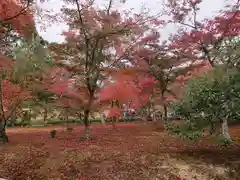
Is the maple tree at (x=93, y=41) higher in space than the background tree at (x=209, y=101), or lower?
higher

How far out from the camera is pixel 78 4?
13102 millimetres

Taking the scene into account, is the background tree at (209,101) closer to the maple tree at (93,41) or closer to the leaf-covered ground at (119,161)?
the leaf-covered ground at (119,161)

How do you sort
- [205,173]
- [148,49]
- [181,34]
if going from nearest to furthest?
[205,173]
[181,34]
[148,49]

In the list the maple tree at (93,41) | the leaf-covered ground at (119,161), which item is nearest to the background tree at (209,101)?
the leaf-covered ground at (119,161)

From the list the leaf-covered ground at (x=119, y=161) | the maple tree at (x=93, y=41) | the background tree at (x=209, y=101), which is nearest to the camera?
the leaf-covered ground at (x=119, y=161)

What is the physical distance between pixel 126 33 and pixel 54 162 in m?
7.16

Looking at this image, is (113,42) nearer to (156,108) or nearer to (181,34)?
(181,34)

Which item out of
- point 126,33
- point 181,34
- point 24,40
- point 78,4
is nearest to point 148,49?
point 181,34

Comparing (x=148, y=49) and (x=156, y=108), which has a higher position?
(x=148, y=49)

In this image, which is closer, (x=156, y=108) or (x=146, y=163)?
(x=146, y=163)

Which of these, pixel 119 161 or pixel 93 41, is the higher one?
pixel 93 41

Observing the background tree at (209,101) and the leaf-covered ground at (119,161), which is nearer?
the leaf-covered ground at (119,161)

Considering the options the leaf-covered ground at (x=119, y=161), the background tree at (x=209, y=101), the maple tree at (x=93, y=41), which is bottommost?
the leaf-covered ground at (x=119, y=161)

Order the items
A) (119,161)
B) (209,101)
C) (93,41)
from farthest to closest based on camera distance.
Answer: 1. (93,41)
2. (119,161)
3. (209,101)
